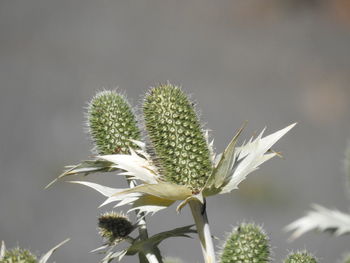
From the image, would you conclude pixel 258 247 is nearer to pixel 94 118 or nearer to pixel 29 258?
pixel 29 258

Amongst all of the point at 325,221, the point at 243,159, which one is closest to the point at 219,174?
the point at 243,159

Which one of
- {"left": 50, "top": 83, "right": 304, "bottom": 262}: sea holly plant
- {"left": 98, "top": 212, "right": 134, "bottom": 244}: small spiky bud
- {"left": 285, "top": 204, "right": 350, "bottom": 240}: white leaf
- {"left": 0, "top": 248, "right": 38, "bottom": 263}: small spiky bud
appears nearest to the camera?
{"left": 0, "top": 248, "right": 38, "bottom": 263}: small spiky bud

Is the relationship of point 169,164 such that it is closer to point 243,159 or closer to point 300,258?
point 243,159

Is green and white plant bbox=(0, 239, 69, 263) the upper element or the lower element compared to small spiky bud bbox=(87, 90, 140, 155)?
lower

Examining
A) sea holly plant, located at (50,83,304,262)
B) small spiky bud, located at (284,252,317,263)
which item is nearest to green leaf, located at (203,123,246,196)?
sea holly plant, located at (50,83,304,262)

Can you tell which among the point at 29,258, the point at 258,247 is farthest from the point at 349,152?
the point at 29,258

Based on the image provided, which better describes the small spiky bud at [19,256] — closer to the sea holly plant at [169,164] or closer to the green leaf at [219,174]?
the sea holly plant at [169,164]

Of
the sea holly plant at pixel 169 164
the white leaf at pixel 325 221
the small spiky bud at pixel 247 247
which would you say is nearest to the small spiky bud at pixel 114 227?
the sea holly plant at pixel 169 164

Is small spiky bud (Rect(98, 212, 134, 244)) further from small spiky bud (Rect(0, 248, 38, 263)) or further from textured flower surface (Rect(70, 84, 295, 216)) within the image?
small spiky bud (Rect(0, 248, 38, 263))
